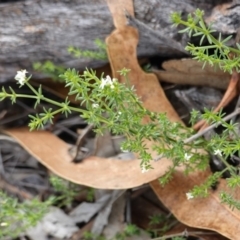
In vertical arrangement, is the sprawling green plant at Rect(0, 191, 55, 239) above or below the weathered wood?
below

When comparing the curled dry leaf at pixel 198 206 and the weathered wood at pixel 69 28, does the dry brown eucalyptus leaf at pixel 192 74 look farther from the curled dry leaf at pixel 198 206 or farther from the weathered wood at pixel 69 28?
the curled dry leaf at pixel 198 206

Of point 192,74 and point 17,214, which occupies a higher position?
point 192,74

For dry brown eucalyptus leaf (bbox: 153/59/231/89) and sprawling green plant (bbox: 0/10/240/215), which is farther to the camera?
dry brown eucalyptus leaf (bbox: 153/59/231/89)

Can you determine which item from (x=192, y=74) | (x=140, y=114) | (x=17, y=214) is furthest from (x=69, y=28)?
(x=17, y=214)

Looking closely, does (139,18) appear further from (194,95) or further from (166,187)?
(166,187)

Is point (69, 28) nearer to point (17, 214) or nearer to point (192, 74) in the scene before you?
point (192, 74)

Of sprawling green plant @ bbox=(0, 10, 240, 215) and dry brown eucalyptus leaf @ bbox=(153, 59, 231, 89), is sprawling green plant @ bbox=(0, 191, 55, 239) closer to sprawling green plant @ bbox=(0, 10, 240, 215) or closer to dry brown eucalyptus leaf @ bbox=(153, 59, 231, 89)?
sprawling green plant @ bbox=(0, 10, 240, 215)

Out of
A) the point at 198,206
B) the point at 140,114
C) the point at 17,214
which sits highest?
the point at 140,114

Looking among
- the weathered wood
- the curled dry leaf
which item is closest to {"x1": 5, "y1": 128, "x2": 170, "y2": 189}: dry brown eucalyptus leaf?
the curled dry leaf

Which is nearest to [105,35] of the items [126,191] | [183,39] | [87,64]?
[87,64]
